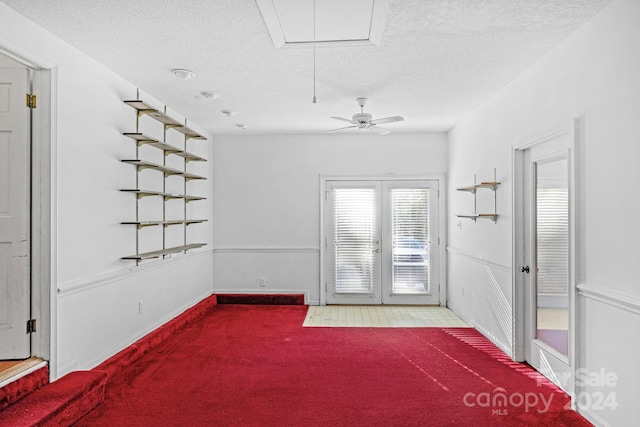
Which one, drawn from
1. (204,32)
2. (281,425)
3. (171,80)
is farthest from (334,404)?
(171,80)

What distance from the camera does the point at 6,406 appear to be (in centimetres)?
255

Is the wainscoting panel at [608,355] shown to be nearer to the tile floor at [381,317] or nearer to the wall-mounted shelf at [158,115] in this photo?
the tile floor at [381,317]

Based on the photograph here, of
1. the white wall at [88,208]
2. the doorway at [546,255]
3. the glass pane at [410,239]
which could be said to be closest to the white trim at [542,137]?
the doorway at [546,255]

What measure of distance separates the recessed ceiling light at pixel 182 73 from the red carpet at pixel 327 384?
2.56 m

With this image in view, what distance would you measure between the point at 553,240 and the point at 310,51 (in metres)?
2.41

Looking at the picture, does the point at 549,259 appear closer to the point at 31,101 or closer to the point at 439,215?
the point at 439,215

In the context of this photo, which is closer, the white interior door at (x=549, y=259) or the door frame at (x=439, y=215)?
the white interior door at (x=549, y=259)

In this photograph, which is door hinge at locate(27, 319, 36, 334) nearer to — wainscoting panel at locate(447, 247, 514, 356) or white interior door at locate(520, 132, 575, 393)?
white interior door at locate(520, 132, 575, 393)

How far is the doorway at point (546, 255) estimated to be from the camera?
3.04 m

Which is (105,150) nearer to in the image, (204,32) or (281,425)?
(204,32)

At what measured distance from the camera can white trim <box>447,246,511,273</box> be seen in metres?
4.10

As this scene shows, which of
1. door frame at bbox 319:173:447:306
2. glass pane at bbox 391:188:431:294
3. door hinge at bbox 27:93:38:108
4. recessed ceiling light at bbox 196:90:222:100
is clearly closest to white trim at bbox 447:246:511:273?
door frame at bbox 319:173:447:306

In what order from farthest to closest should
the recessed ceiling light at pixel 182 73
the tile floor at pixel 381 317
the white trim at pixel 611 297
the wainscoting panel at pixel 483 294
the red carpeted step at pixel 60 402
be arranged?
the tile floor at pixel 381 317
the wainscoting panel at pixel 483 294
the recessed ceiling light at pixel 182 73
the red carpeted step at pixel 60 402
the white trim at pixel 611 297

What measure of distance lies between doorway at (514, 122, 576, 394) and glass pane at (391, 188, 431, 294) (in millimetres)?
2540
